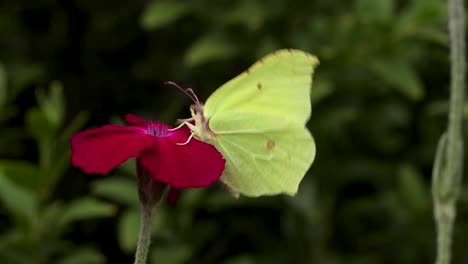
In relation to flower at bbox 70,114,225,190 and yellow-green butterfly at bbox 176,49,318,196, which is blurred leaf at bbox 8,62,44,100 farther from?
flower at bbox 70,114,225,190

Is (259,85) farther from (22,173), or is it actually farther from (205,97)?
(205,97)

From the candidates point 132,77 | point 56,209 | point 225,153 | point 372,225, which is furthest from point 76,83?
point 225,153

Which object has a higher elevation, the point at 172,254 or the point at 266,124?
the point at 266,124

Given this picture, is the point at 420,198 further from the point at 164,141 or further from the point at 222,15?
the point at 164,141

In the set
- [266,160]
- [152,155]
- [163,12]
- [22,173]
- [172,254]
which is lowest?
[172,254]

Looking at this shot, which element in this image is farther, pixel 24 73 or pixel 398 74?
pixel 24 73

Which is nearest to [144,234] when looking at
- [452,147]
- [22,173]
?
[452,147]
